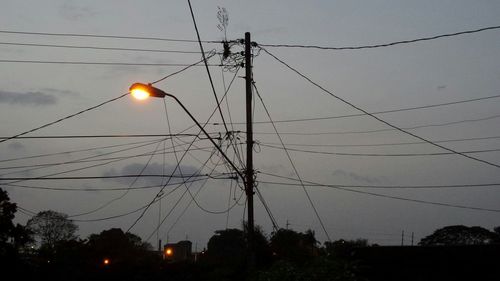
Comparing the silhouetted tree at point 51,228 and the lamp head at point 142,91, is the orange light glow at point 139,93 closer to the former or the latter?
the lamp head at point 142,91

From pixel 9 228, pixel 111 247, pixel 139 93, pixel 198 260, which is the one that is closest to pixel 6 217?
pixel 9 228

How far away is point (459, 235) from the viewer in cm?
4756

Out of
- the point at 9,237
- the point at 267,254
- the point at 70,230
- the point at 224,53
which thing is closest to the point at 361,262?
the point at 224,53

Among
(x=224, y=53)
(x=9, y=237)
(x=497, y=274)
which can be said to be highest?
(x=224, y=53)

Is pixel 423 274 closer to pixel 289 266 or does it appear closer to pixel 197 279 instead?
pixel 289 266

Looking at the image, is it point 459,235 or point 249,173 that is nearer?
point 249,173

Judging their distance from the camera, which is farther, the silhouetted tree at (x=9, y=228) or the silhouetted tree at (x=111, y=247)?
the silhouetted tree at (x=111, y=247)

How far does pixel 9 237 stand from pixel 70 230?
4098 centimetres

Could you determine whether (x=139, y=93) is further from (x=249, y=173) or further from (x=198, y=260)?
(x=198, y=260)

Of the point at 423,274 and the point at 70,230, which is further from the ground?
the point at 70,230

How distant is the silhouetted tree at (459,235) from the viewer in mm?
46344

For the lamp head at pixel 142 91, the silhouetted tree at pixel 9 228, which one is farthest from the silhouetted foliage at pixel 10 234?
the lamp head at pixel 142 91

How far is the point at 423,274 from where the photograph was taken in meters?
14.3

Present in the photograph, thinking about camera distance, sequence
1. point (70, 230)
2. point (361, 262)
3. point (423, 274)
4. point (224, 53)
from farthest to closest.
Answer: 1. point (70, 230)
2. point (224, 53)
3. point (361, 262)
4. point (423, 274)
